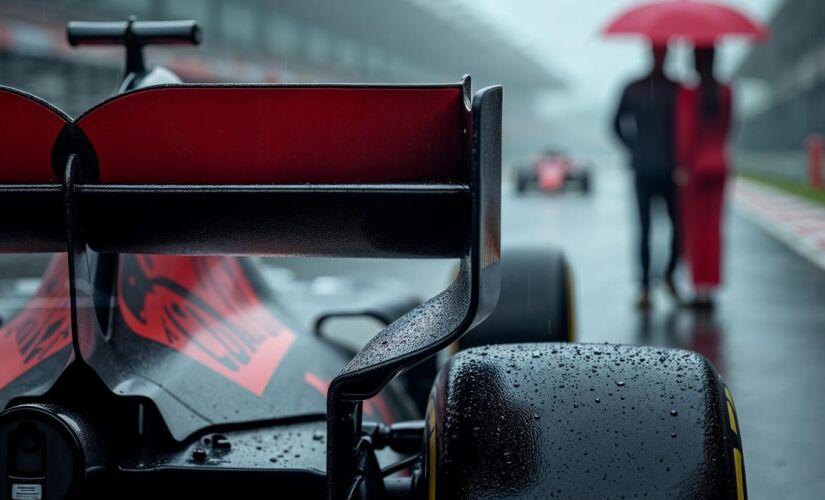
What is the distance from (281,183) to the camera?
152 centimetres

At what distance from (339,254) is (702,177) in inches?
231

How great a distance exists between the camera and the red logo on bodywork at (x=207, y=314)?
2.11 m

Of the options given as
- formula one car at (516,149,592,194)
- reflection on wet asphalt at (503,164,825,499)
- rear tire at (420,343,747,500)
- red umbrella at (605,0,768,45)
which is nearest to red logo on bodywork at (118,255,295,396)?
rear tire at (420,343,747,500)

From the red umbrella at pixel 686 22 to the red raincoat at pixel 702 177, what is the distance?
0.55 meters

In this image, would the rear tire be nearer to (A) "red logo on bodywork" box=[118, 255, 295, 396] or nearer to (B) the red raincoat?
(A) "red logo on bodywork" box=[118, 255, 295, 396]

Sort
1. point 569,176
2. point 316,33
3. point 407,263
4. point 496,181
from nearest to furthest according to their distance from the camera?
point 496,181, point 407,263, point 569,176, point 316,33

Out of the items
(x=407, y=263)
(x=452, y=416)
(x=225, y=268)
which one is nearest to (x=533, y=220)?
(x=407, y=263)

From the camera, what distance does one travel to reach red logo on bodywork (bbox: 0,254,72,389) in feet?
6.31

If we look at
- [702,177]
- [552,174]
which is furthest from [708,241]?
[552,174]

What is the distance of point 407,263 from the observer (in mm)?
10336

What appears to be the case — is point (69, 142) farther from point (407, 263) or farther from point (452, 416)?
point (407, 263)

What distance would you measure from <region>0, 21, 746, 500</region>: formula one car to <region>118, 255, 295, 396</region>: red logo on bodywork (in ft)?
1.14

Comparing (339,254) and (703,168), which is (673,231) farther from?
(339,254)

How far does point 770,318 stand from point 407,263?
4.08 m
